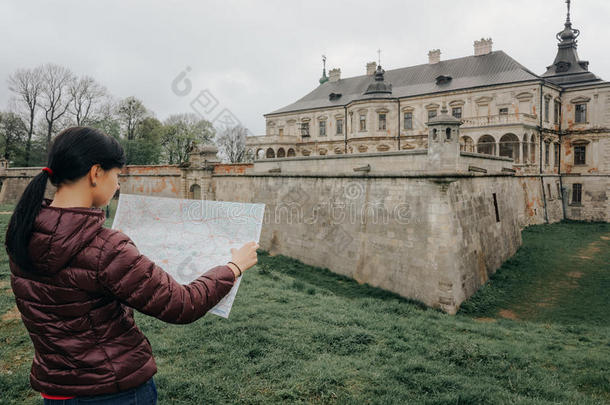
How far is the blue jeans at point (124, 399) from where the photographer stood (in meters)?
1.74

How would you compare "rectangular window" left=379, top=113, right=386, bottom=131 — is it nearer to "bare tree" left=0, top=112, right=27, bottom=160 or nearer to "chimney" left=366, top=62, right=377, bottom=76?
"chimney" left=366, top=62, right=377, bottom=76

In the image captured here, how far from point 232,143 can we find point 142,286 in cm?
5492

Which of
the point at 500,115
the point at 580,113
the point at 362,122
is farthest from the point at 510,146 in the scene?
the point at 362,122

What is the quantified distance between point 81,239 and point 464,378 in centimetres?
514

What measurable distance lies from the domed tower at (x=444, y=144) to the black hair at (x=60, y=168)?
37.4 feet

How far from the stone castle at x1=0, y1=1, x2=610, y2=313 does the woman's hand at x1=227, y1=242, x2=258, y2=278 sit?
10497mm

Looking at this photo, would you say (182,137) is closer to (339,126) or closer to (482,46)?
(339,126)

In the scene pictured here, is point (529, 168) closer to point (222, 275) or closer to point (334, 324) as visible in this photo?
point (334, 324)

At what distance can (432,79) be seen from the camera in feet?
108

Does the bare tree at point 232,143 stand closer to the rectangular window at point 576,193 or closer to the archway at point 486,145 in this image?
the archway at point 486,145

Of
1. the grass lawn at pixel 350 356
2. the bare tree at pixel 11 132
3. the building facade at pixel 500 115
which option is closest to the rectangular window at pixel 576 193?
the building facade at pixel 500 115

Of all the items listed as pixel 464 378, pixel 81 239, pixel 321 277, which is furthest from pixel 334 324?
pixel 321 277

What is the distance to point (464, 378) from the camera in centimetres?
508

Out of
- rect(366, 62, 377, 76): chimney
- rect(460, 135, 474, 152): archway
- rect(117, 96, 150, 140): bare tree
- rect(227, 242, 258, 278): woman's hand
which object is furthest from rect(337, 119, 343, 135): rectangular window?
rect(227, 242, 258, 278): woman's hand
